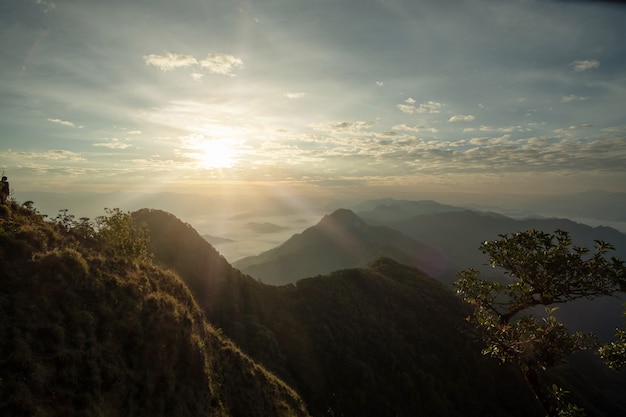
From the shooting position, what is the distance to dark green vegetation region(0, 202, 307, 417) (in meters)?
11.1

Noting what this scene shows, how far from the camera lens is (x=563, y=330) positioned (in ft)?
41.2

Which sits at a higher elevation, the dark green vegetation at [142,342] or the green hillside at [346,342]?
the dark green vegetation at [142,342]

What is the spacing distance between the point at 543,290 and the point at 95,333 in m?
18.4

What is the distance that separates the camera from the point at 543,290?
39.6ft

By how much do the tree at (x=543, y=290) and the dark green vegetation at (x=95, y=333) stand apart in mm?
14745

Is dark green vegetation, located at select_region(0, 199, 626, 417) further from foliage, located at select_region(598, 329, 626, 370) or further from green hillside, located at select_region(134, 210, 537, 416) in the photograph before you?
foliage, located at select_region(598, 329, 626, 370)

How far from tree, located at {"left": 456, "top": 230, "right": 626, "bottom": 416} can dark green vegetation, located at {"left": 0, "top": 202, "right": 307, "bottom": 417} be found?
581 inches

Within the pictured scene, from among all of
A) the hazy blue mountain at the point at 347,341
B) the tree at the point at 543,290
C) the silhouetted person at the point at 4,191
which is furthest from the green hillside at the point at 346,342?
the tree at the point at 543,290

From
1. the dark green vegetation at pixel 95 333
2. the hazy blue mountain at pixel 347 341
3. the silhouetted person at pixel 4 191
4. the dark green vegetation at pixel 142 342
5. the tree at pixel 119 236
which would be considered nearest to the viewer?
the dark green vegetation at pixel 95 333

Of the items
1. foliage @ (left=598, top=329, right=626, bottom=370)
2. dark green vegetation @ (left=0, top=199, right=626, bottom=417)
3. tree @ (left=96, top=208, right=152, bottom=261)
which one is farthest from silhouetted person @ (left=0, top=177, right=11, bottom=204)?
foliage @ (left=598, top=329, right=626, bottom=370)

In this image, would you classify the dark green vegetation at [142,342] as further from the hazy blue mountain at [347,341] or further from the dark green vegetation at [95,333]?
the hazy blue mountain at [347,341]

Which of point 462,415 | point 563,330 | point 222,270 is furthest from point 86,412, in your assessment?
point 462,415

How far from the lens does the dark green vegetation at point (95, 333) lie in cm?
1105

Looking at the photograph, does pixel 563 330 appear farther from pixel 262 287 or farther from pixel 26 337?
pixel 262 287
